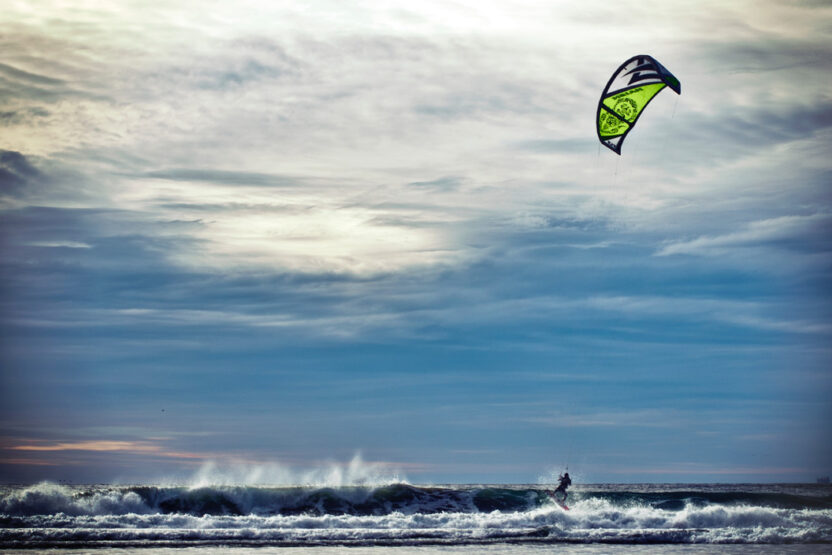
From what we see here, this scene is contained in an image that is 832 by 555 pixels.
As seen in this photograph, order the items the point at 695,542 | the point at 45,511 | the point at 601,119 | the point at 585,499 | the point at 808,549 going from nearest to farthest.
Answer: the point at 601,119, the point at 808,549, the point at 695,542, the point at 45,511, the point at 585,499

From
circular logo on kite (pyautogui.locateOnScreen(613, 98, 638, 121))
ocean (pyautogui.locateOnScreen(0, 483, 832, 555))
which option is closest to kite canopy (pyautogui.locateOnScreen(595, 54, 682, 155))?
circular logo on kite (pyautogui.locateOnScreen(613, 98, 638, 121))

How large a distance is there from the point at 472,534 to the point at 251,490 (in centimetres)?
1139

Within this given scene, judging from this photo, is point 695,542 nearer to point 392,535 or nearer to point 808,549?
point 808,549

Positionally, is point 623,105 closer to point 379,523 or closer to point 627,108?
point 627,108

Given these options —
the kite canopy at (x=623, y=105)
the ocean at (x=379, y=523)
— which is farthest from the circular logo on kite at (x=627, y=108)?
the ocean at (x=379, y=523)

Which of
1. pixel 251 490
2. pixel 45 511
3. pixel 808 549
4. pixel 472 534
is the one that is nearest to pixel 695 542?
pixel 808 549

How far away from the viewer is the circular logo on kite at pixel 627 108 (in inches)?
802

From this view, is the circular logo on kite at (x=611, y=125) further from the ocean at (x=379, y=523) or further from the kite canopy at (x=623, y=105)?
the ocean at (x=379, y=523)

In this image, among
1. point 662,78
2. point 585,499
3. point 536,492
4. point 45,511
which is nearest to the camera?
point 662,78

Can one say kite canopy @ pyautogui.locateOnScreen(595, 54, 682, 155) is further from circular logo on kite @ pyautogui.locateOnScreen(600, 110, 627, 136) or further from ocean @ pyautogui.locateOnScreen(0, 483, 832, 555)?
ocean @ pyautogui.locateOnScreen(0, 483, 832, 555)

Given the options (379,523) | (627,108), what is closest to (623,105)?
(627,108)

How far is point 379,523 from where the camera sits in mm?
27766

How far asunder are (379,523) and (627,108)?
1568 cm

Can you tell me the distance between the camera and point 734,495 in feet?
125
